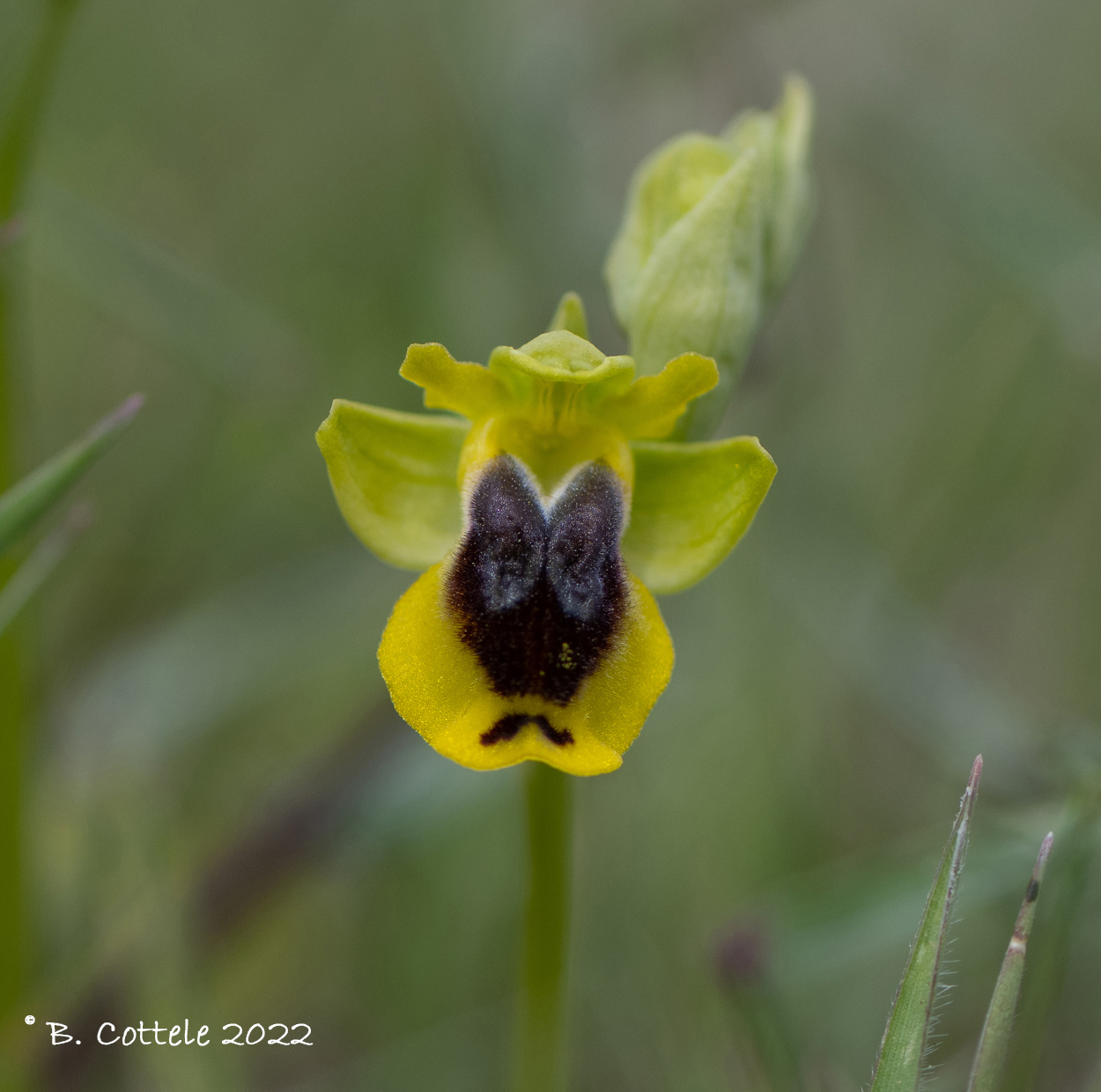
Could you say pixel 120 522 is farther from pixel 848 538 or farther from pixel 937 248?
pixel 937 248

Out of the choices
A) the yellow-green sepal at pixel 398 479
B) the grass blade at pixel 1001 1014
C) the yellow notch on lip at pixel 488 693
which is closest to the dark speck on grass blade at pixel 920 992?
the grass blade at pixel 1001 1014

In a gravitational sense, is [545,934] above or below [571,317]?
below

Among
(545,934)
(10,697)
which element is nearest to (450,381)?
(545,934)

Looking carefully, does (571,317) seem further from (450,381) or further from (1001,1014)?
(1001,1014)

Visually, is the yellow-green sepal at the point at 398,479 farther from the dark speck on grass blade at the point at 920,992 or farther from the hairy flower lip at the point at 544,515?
the dark speck on grass blade at the point at 920,992

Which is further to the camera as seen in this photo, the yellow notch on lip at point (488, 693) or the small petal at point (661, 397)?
the small petal at point (661, 397)
